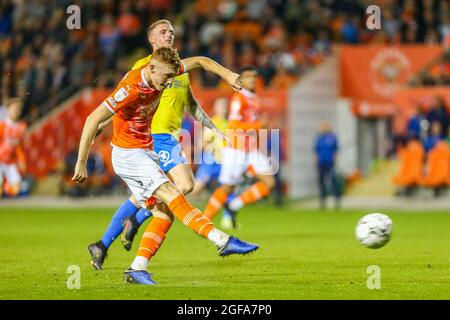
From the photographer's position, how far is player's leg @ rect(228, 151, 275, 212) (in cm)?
1698

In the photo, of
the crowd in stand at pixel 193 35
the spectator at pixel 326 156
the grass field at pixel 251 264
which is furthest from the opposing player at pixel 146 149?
the crowd in stand at pixel 193 35

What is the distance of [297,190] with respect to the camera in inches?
1117

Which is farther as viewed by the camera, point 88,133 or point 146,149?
point 146,149

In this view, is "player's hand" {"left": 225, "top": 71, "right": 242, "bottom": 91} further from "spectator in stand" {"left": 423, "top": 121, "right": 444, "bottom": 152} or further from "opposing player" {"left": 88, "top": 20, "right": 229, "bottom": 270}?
"spectator in stand" {"left": 423, "top": 121, "right": 444, "bottom": 152}

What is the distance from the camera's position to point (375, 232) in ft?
36.6

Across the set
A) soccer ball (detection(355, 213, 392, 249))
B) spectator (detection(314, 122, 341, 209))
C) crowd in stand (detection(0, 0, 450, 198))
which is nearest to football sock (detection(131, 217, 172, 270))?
soccer ball (detection(355, 213, 392, 249))

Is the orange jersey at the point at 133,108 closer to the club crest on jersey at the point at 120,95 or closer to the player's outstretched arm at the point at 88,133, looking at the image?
the club crest on jersey at the point at 120,95

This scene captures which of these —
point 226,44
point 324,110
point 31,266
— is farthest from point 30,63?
point 31,266

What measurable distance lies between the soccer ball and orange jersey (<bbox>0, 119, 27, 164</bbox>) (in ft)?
38.8

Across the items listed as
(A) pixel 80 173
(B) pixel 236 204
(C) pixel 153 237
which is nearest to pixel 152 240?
(C) pixel 153 237

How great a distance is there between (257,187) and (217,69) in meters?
7.09

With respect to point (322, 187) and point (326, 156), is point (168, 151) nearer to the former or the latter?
point (322, 187)

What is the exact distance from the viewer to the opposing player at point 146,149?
956 centimetres
